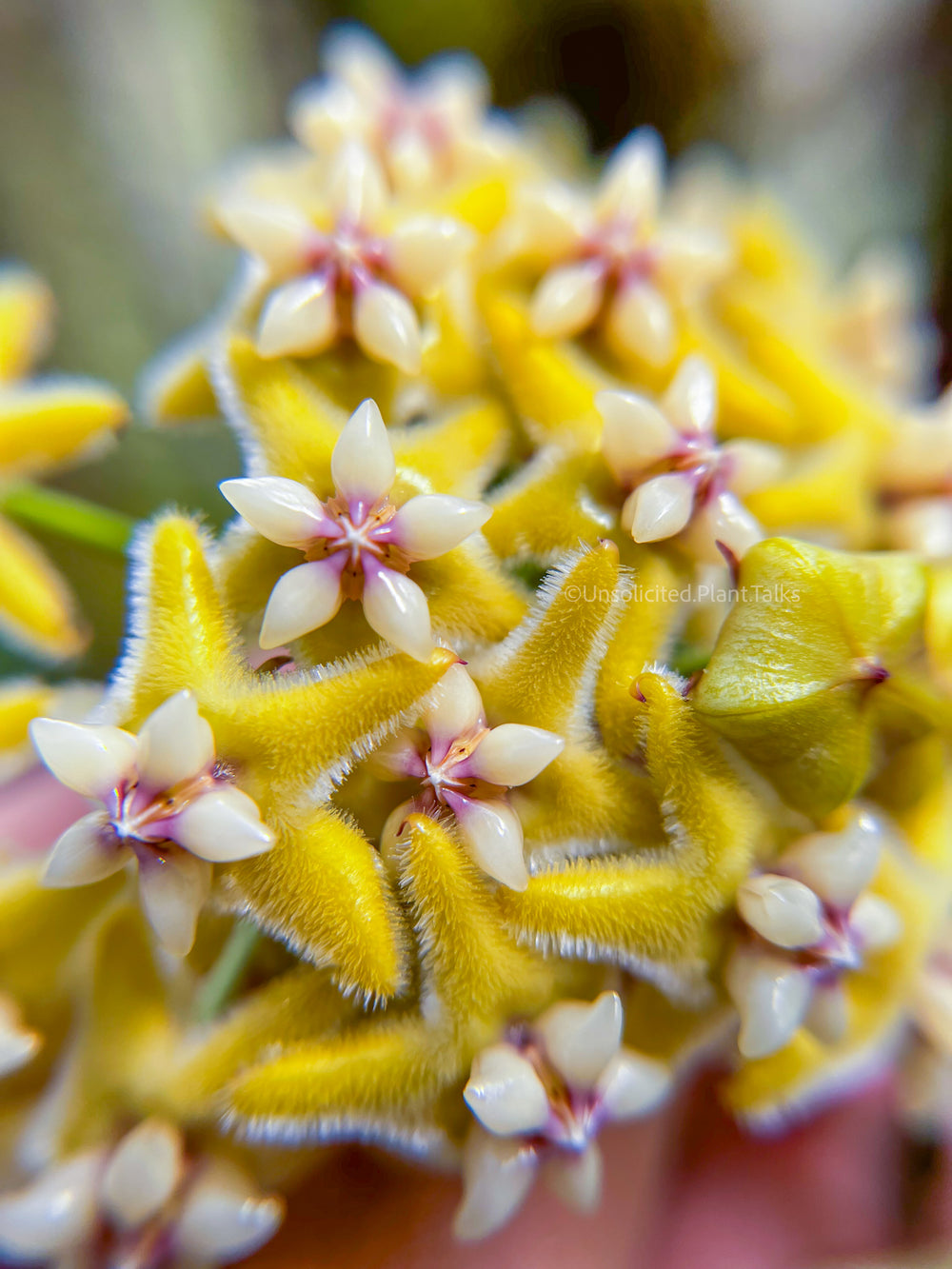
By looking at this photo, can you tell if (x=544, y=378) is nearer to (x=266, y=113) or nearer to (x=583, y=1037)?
(x=583, y=1037)

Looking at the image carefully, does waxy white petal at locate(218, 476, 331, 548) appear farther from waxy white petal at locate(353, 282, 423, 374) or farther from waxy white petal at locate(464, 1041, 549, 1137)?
waxy white petal at locate(464, 1041, 549, 1137)

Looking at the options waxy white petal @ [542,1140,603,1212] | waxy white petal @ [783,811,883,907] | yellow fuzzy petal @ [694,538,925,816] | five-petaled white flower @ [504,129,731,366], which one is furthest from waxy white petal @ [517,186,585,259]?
waxy white petal @ [542,1140,603,1212]

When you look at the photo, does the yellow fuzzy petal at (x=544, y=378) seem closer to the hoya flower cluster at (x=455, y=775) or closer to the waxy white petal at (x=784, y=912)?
the hoya flower cluster at (x=455, y=775)

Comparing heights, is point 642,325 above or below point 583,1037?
above

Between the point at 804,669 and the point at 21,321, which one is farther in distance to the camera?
the point at 21,321

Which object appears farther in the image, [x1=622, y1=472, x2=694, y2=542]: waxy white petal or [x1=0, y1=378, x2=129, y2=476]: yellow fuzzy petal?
[x1=0, y1=378, x2=129, y2=476]: yellow fuzzy petal

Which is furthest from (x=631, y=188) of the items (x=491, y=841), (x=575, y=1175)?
(x=575, y=1175)
